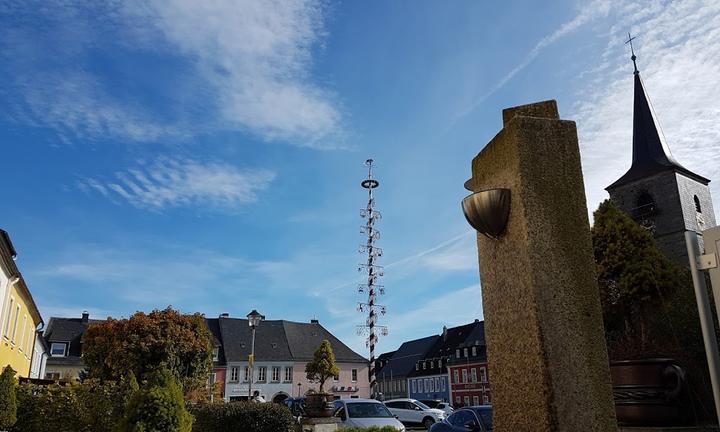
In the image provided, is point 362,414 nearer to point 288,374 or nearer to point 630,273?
point 630,273

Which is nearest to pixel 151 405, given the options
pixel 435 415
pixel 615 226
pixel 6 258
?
pixel 615 226

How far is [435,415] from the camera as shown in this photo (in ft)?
83.8

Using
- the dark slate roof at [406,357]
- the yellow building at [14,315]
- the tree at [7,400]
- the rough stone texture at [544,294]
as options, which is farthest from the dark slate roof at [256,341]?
the rough stone texture at [544,294]

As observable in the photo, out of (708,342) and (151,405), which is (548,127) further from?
(151,405)

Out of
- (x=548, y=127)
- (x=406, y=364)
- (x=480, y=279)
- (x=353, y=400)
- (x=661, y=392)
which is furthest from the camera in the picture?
(x=406, y=364)

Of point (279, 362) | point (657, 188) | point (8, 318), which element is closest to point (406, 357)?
point (279, 362)

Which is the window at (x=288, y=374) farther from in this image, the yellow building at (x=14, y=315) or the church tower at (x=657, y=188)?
the church tower at (x=657, y=188)

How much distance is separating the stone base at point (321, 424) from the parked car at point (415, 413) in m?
10.7

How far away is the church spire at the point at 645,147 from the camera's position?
49.9 metres

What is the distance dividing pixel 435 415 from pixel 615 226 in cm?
1914

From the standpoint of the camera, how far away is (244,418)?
14.6 m

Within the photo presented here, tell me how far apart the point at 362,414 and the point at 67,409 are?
8.30 metres

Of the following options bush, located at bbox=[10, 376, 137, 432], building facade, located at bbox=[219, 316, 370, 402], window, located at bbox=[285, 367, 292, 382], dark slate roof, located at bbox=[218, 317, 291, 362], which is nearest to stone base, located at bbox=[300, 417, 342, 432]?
bush, located at bbox=[10, 376, 137, 432]

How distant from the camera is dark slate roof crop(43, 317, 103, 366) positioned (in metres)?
50.8
